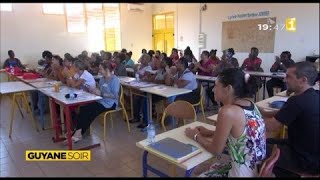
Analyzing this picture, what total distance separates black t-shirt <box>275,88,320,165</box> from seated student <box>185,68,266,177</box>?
1.20ft

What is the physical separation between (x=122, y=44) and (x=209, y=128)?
910 cm

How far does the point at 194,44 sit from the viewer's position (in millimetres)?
9953

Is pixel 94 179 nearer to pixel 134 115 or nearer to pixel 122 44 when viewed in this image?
pixel 134 115

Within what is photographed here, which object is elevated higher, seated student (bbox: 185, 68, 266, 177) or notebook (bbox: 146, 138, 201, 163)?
seated student (bbox: 185, 68, 266, 177)

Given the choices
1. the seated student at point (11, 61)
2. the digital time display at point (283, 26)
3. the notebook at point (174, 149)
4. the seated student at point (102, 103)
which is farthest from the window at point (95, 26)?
the notebook at point (174, 149)

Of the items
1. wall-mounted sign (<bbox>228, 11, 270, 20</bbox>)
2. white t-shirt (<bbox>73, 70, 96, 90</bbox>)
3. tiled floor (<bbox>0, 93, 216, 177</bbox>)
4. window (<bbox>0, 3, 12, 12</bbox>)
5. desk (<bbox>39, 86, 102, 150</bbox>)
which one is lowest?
tiled floor (<bbox>0, 93, 216, 177</bbox>)

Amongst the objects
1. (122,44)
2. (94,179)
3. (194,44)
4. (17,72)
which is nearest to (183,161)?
(94,179)

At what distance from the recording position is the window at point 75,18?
9625mm

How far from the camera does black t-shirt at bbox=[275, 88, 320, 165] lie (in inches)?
74.4

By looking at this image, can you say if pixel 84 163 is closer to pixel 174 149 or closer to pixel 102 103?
pixel 102 103

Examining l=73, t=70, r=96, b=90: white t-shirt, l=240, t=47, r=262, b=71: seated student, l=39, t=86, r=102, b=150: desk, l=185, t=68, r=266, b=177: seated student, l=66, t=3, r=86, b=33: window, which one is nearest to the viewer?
l=185, t=68, r=266, b=177: seated student

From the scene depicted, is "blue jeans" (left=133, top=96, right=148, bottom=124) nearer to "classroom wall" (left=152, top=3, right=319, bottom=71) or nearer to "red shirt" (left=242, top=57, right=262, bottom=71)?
"red shirt" (left=242, top=57, right=262, bottom=71)

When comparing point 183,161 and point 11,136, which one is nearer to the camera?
point 183,161

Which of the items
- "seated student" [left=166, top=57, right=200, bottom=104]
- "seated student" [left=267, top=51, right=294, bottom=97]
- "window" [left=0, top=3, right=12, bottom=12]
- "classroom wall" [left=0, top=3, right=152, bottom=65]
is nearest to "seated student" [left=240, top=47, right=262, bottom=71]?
"seated student" [left=267, top=51, right=294, bottom=97]
